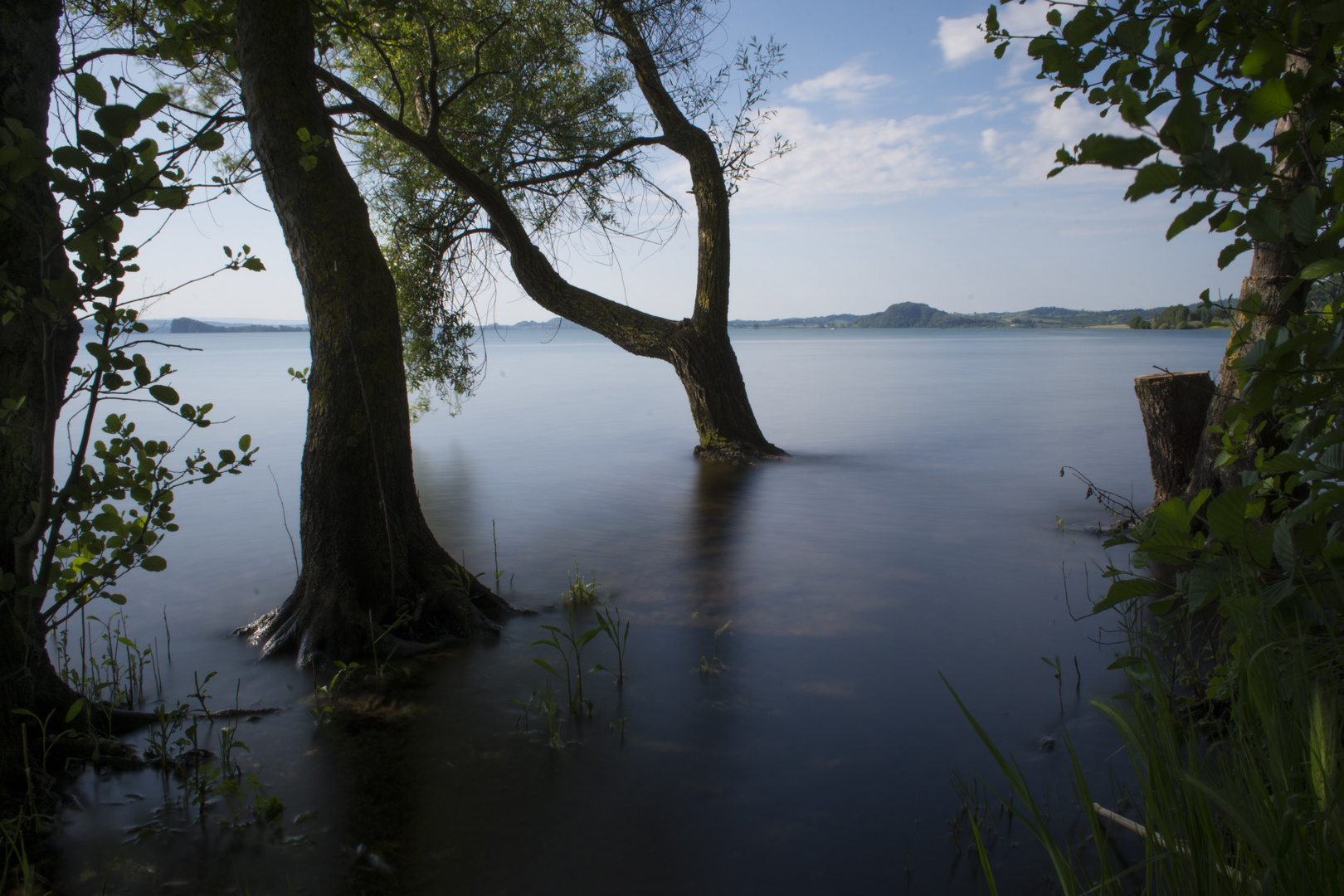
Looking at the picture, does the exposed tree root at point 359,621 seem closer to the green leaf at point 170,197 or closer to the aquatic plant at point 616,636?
the aquatic plant at point 616,636

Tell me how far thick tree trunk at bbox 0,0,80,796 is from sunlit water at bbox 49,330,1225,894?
673 mm

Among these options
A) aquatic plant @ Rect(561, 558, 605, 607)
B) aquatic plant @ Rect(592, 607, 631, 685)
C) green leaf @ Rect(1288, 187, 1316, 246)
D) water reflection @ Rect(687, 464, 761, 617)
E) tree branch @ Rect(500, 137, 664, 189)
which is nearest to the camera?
green leaf @ Rect(1288, 187, 1316, 246)

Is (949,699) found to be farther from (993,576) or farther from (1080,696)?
(993,576)

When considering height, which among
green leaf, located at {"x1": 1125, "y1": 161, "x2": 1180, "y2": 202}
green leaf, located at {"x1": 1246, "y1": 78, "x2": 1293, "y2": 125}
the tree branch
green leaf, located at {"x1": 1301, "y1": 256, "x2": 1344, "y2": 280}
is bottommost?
green leaf, located at {"x1": 1301, "y1": 256, "x2": 1344, "y2": 280}

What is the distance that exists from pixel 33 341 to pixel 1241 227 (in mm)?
4538

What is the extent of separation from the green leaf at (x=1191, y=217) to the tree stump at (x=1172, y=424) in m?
A: 6.64

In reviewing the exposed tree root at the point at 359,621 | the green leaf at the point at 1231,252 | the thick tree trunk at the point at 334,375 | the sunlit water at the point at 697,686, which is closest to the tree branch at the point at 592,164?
the sunlit water at the point at 697,686

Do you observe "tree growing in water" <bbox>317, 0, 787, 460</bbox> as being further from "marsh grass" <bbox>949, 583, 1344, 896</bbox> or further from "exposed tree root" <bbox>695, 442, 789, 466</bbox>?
"marsh grass" <bbox>949, 583, 1344, 896</bbox>

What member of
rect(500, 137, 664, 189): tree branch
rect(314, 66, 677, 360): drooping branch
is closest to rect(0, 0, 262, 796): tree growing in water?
rect(314, 66, 677, 360): drooping branch

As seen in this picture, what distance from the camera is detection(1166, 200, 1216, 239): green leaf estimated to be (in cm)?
201

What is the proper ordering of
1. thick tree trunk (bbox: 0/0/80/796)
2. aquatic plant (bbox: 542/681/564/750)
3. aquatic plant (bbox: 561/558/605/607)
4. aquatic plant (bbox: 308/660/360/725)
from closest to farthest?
thick tree trunk (bbox: 0/0/80/796), aquatic plant (bbox: 542/681/564/750), aquatic plant (bbox: 308/660/360/725), aquatic plant (bbox: 561/558/605/607)

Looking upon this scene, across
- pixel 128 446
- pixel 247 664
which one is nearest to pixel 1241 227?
pixel 128 446

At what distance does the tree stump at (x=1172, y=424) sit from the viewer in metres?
7.93

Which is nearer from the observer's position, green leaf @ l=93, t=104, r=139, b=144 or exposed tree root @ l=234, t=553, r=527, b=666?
green leaf @ l=93, t=104, r=139, b=144
